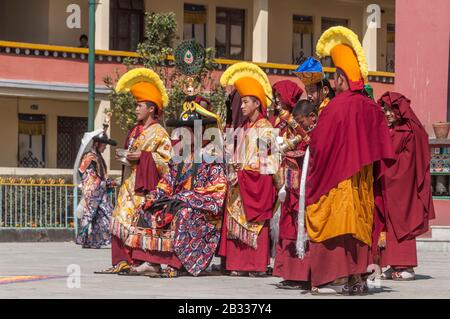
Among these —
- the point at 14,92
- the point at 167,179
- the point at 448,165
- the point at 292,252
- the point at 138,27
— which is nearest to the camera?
the point at 292,252

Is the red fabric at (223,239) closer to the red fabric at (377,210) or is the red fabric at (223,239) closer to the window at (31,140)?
the red fabric at (377,210)

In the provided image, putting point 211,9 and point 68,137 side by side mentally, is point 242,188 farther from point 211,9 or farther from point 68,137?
point 211,9

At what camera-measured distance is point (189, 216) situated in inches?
600

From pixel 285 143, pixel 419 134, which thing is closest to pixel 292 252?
pixel 285 143

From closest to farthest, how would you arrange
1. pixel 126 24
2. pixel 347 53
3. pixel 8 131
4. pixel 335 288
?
pixel 335 288 → pixel 347 53 → pixel 8 131 → pixel 126 24

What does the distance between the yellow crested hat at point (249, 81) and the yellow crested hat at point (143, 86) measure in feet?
2.43

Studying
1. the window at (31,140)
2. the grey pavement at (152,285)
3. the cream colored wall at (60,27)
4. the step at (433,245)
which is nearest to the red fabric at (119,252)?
the grey pavement at (152,285)

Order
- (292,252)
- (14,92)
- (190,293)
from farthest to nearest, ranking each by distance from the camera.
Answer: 1. (14,92)
2. (292,252)
3. (190,293)

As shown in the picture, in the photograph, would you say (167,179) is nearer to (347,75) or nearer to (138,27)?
(347,75)

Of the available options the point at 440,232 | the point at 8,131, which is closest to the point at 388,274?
the point at 440,232

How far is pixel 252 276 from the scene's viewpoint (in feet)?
50.9

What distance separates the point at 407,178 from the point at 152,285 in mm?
3576

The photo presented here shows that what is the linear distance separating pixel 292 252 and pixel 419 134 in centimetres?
301

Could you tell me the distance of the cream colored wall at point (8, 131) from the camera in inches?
1510
